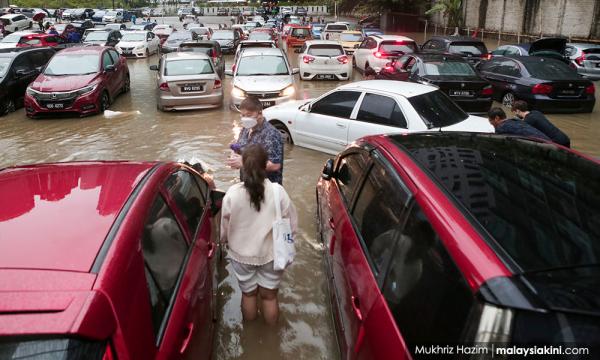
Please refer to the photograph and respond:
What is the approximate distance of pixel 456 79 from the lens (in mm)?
11156

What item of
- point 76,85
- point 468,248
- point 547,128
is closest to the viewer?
point 468,248

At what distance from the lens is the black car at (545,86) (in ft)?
38.2

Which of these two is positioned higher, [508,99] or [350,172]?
[350,172]

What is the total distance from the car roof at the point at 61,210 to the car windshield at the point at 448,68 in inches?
380

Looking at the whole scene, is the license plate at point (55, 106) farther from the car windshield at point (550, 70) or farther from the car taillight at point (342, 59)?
the car windshield at point (550, 70)

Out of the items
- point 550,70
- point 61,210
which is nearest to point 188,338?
point 61,210

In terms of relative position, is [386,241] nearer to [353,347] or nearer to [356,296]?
[356,296]

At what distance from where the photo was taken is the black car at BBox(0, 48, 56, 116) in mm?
12680

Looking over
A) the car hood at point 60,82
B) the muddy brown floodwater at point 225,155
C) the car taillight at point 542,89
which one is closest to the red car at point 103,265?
the muddy brown floodwater at point 225,155

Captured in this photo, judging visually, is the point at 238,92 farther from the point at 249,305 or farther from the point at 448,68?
the point at 249,305

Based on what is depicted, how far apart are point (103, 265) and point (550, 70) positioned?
1294 centimetres

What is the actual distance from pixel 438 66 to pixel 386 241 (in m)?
10.0

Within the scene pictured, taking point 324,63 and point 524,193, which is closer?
point 524,193

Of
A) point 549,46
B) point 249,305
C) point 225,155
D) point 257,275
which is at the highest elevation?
point 549,46
